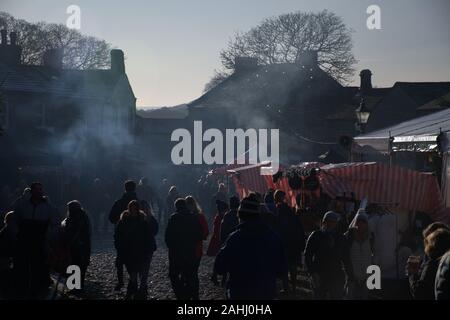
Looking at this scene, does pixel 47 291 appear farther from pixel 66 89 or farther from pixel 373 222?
pixel 66 89

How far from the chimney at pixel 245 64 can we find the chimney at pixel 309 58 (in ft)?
10.00

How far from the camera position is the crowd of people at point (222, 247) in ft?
20.1

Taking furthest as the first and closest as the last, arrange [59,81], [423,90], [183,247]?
[423,90] → [59,81] → [183,247]

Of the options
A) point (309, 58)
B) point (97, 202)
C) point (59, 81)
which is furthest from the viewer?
point (309, 58)

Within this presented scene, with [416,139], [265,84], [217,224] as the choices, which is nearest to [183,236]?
[217,224]

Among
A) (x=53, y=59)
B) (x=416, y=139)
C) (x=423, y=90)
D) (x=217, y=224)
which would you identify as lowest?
(x=217, y=224)

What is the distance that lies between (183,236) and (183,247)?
16cm

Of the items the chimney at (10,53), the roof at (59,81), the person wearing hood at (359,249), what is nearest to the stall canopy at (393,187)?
the person wearing hood at (359,249)

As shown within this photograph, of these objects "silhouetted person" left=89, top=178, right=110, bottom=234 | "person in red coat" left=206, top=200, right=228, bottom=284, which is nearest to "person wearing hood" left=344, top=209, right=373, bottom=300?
"person in red coat" left=206, top=200, right=228, bottom=284

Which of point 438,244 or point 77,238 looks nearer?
point 438,244

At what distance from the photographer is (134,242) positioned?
9562mm

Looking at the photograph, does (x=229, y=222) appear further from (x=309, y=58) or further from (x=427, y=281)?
(x=309, y=58)

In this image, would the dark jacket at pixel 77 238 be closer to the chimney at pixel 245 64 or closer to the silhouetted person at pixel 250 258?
the silhouetted person at pixel 250 258
